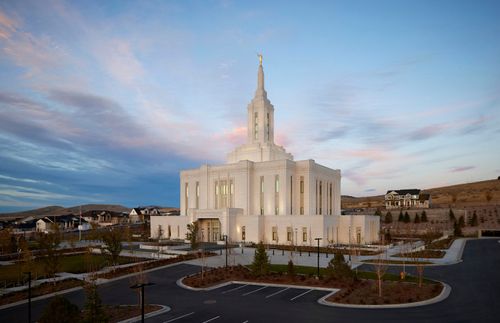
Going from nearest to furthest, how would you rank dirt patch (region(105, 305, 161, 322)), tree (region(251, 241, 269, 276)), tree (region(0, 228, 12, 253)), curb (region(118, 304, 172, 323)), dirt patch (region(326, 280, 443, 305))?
curb (region(118, 304, 172, 323)) < dirt patch (region(105, 305, 161, 322)) < dirt patch (region(326, 280, 443, 305)) < tree (region(251, 241, 269, 276)) < tree (region(0, 228, 12, 253))

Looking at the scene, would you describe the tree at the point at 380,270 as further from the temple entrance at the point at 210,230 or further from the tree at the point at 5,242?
the tree at the point at 5,242

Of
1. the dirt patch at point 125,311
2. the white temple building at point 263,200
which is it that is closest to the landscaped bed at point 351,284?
the dirt patch at point 125,311

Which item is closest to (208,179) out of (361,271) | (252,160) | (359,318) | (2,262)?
(252,160)

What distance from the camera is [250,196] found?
233ft

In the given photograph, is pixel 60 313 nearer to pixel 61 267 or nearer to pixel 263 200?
pixel 61 267

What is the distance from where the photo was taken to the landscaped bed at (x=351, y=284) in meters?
23.8

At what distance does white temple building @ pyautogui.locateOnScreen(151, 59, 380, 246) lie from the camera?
63953 mm

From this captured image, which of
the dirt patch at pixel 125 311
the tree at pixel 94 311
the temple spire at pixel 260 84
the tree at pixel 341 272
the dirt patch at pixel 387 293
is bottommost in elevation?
the dirt patch at pixel 125 311

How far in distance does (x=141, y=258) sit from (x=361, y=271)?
2833cm

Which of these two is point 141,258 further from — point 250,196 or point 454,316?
point 454,316

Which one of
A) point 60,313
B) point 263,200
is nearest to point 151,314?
point 60,313

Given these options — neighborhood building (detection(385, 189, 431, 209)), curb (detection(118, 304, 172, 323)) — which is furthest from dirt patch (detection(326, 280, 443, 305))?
neighborhood building (detection(385, 189, 431, 209))

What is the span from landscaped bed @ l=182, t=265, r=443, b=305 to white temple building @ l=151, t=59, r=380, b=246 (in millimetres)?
26392

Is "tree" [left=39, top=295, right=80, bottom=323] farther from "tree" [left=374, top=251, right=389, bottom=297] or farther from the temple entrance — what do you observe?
the temple entrance
